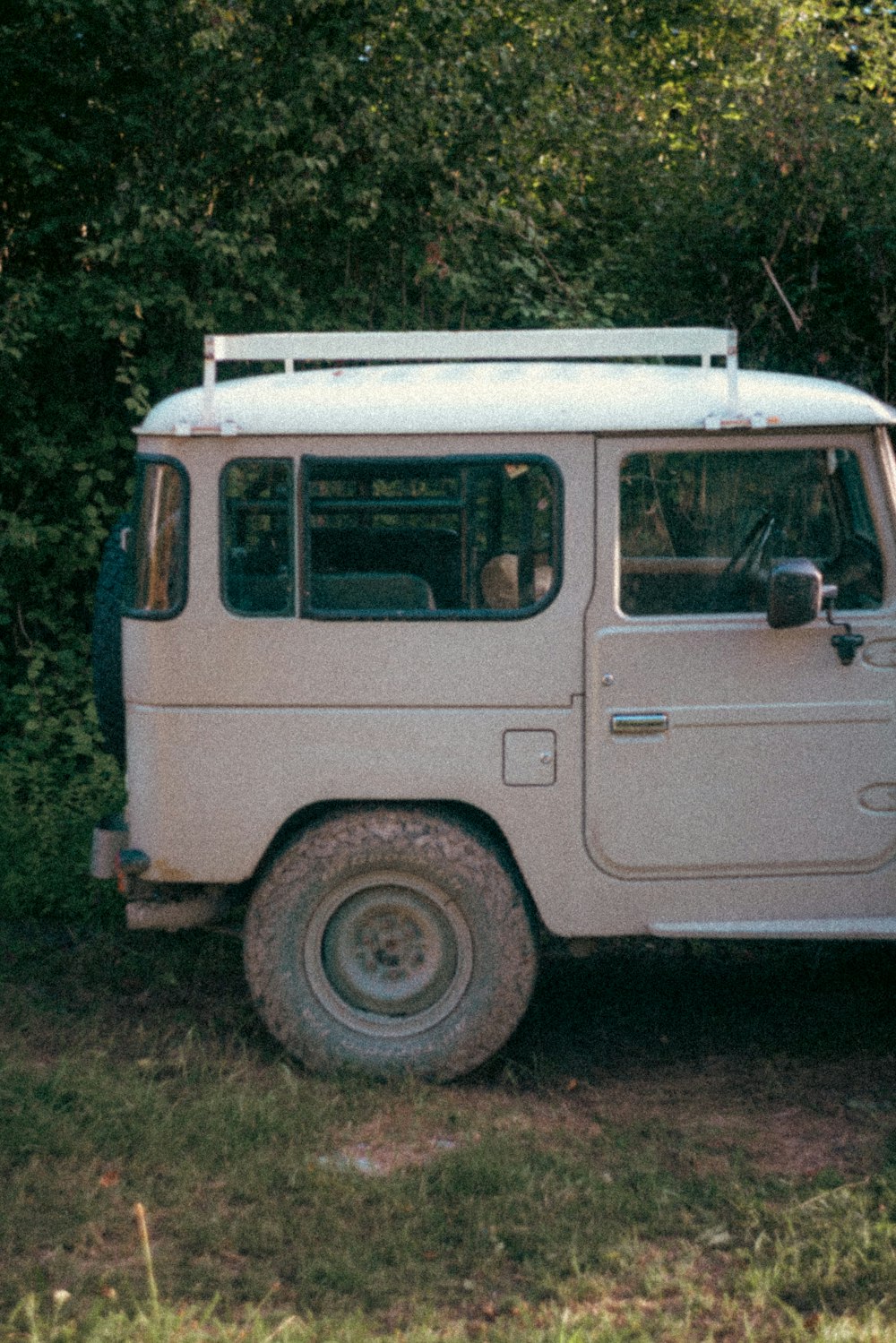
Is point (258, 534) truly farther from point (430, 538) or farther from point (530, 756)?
point (530, 756)

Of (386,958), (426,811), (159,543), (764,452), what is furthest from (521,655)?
(159,543)

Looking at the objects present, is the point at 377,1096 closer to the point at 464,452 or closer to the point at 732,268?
the point at 464,452

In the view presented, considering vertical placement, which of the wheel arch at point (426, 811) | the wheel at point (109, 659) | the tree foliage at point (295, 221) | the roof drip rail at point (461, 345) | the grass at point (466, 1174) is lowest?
the grass at point (466, 1174)

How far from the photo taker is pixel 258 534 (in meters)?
5.16

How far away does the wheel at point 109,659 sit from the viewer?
5.60 metres

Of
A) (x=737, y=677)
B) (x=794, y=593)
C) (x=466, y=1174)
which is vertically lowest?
(x=466, y=1174)

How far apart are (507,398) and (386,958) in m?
1.85

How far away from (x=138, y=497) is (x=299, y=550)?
589mm

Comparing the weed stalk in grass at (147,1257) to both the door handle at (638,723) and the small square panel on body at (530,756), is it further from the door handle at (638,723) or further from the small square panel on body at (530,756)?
the door handle at (638,723)

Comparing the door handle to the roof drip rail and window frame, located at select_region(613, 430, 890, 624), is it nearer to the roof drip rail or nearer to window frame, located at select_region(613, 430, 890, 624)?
→ window frame, located at select_region(613, 430, 890, 624)

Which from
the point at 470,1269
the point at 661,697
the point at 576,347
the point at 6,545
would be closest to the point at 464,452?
the point at 576,347

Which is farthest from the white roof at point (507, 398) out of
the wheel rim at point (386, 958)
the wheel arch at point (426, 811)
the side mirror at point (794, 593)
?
the wheel rim at point (386, 958)

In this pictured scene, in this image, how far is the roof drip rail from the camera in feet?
16.8

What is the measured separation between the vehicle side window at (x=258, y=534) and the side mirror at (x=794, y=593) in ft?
4.91
